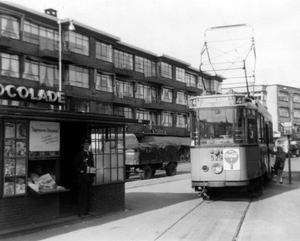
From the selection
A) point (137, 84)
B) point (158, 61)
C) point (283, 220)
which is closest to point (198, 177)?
point (283, 220)

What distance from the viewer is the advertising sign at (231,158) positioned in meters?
11.6

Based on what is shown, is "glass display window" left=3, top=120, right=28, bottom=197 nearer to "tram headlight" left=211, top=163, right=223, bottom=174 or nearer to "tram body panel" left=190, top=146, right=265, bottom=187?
"tram body panel" left=190, top=146, right=265, bottom=187

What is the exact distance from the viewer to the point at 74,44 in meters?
39.3

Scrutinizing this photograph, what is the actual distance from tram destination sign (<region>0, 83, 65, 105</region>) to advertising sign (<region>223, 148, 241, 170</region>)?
16.2ft

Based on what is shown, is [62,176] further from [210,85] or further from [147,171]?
[210,85]

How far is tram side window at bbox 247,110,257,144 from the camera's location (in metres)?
12.1

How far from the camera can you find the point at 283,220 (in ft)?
29.5

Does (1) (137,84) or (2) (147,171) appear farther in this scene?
(1) (137,84)

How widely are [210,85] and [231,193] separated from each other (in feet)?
188

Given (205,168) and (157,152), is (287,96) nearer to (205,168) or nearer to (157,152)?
(157,152)

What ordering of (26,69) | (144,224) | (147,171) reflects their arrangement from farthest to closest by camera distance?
(26,69), (147,171), (144,224)

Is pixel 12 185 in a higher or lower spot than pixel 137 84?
lower

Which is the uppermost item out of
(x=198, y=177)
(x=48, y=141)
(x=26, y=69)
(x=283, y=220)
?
(x=26, y=69)

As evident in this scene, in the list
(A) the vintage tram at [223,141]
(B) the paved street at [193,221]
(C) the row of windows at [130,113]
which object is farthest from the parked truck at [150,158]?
(C) the row of windows at [130,113]
